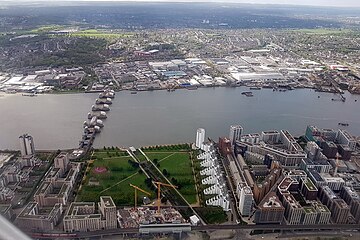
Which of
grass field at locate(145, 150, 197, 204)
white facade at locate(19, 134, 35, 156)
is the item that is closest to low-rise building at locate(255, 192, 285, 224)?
grass field at locate(145, 150, 197, 204)

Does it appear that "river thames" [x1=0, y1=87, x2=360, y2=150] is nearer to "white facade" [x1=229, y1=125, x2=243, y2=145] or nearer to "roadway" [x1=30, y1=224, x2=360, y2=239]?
"white facade" [x1=229, y1=125, x2=243, y2=145]

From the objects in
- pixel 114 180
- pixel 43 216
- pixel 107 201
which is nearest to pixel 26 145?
pixel 114 180

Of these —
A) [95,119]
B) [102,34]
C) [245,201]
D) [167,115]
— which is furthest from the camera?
[102,34]

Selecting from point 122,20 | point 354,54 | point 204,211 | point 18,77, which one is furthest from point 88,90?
point 122,20

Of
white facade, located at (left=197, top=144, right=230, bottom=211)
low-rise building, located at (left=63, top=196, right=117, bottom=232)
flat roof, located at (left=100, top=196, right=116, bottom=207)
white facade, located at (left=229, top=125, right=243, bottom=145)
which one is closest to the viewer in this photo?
low-rise building, located at (left=63, top=196, right=117, bottom=232)

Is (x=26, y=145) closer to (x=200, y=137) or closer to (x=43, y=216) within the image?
(x=43, y=216)

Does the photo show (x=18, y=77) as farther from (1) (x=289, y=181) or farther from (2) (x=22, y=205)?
(1) (x=289, y=181)
